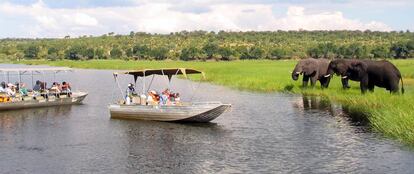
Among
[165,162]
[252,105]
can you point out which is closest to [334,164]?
[165,162]

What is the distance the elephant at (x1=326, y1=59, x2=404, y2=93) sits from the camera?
4084 centimetres

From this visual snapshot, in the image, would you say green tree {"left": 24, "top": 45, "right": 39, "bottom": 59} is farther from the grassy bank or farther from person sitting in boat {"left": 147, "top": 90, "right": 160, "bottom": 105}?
person sitting in boat {"left": 147, "top": 90, "right": 160, "bottom": 105}

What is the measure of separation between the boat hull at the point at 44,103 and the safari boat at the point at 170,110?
9.58 metres

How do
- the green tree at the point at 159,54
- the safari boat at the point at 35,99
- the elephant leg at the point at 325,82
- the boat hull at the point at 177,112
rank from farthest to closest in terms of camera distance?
the green tree at the point at 159,54 < the elephant leg at the point at 325,82 < the safari boat at the point at 35,99 < the boat hull at the point at 177,112

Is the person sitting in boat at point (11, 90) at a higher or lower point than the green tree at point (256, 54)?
lower

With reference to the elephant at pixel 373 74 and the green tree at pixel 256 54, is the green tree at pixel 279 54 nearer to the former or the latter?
the green tree at pixel 256 54

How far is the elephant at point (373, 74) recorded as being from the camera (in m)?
40.8

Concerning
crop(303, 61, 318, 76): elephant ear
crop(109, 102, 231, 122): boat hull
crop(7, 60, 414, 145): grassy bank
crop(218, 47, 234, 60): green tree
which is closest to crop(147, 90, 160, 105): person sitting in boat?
crop(109, 102, 231, 122): boat hull

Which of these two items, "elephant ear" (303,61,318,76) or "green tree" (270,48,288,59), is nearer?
"elephant ear" (303,61,318,76)

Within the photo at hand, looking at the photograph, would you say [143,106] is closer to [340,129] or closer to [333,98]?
[340,129]

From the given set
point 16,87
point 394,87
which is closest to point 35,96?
point 16,87

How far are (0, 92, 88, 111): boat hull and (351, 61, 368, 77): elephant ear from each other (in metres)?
22.2

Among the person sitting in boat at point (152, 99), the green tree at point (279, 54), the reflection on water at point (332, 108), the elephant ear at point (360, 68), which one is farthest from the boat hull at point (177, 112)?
the green tree at point (279, 54)

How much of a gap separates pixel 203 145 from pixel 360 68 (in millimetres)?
20253
